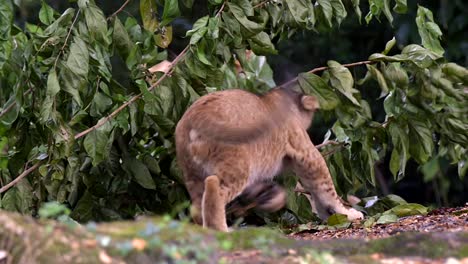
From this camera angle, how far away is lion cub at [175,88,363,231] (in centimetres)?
612

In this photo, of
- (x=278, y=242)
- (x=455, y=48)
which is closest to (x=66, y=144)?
(x=278, y=242)

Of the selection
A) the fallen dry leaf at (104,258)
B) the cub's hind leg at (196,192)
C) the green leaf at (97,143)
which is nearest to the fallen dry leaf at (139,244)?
the fallen dry leaf at (104,258)

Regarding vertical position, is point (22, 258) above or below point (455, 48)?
above

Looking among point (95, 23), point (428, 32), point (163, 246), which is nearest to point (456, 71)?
point (428, 32)

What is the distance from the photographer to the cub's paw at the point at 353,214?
7031 mm

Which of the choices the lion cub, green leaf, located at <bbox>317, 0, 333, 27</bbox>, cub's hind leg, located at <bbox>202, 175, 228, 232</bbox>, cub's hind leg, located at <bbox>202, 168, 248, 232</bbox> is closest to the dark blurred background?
green leaf, located at <bbox>317, 0, 333, 27</bbox>

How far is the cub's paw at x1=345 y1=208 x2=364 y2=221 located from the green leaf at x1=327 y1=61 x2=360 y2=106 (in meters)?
0.76

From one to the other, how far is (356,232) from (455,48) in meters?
7.06

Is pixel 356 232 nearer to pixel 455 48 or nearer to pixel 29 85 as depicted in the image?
pixel 29 85

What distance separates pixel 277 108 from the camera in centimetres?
689

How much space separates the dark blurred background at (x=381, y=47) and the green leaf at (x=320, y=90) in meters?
4.97

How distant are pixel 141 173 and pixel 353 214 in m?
1.56

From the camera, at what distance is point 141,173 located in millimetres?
7324

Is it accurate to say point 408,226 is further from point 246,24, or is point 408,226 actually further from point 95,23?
point 95,23
